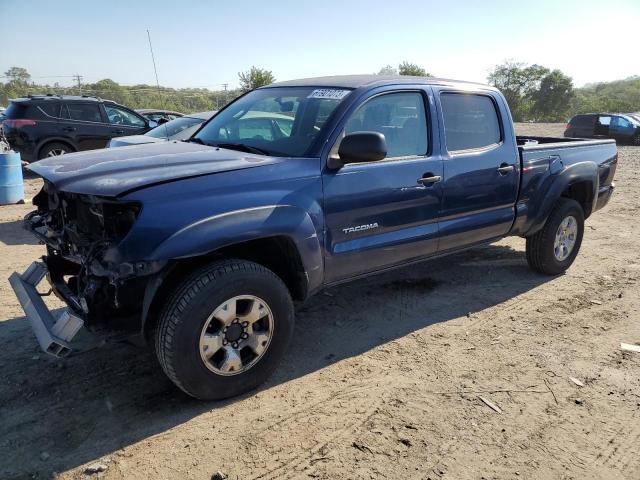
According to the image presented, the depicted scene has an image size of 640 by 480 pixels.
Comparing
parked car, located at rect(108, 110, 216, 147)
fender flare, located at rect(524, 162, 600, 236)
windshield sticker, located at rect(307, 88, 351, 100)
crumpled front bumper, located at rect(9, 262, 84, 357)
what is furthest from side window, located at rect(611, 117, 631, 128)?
crumpled front bumper, located at rect(9, 262, 84, 357)

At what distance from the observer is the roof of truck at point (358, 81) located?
3721 mm

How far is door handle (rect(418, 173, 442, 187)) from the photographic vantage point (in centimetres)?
380

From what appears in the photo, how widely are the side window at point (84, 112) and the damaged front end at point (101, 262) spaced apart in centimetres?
912

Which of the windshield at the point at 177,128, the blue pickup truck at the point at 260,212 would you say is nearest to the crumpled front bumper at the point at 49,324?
the blue pickup truck at the point at 260,212

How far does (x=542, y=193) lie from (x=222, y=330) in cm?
346

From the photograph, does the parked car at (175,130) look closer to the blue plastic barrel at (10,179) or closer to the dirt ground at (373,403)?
the blue plastic barrel at (10,179)

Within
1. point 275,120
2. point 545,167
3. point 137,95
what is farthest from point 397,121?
point 137,95

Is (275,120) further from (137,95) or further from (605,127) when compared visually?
(137,95)

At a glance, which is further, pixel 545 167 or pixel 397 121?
pixel 545 167

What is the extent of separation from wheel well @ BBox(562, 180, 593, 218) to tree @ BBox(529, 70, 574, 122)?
51.0 m

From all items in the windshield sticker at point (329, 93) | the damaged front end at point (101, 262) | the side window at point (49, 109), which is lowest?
the damaged front end at point (101, 262)

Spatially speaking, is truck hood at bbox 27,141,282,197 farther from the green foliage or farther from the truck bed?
the green foliage

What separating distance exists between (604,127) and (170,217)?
74.8 feet

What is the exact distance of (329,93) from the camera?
3.66 m
